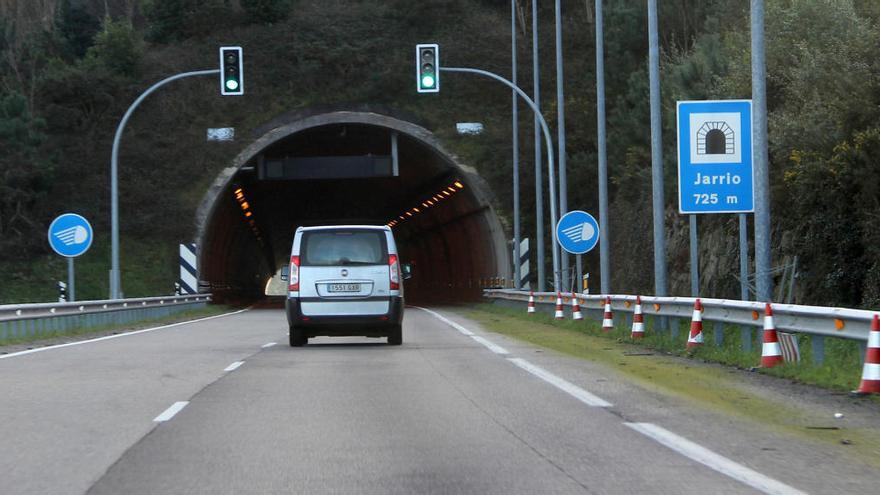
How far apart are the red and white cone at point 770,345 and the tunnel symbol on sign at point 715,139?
14.0ft

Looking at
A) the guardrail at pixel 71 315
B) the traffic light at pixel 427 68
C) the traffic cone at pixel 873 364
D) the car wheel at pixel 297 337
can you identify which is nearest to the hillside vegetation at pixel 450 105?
the traffic light at pixel 427 68

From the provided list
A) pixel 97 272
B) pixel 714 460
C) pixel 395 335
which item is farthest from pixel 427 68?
pixel 97 272

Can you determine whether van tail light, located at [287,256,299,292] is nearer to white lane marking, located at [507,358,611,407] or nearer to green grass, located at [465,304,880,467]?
A: green grass, located at [465,304,880,467]

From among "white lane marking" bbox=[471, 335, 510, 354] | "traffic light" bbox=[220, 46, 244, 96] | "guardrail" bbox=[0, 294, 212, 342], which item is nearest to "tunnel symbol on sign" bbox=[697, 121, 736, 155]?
"white lane marking" bbox=[471, 335, 510, 354]

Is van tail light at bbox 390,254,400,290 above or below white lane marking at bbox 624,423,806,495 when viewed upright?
above

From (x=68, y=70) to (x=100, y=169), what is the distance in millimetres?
6855

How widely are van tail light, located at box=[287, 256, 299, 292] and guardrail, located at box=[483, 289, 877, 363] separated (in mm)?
5622

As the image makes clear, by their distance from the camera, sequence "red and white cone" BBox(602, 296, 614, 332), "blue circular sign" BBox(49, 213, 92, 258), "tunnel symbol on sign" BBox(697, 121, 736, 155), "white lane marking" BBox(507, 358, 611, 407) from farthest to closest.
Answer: "blue circular sign" BBox(49, 213, 92, 258) < "red and white cone" BBox(602, 296, 614, 332) < "tunnel symbol on sign" BBox(697, 121, 736, 155) < "white lane marking" BBox(507, 358, 611, 407)

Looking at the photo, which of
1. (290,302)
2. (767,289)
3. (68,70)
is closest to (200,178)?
(68,70)

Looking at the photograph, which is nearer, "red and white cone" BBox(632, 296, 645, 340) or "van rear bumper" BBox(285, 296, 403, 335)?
"van rear bumper" BBox(285, 296, 403, 335)

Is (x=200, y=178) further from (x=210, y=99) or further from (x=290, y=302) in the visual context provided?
(x=290, y=302)

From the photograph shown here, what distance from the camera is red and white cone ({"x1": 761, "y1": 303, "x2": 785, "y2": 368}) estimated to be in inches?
631

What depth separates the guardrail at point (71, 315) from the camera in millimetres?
25906

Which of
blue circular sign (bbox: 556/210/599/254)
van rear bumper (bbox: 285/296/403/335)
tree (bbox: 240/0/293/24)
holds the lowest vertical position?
van rear bumper (bbox: 285/296/403/335)
